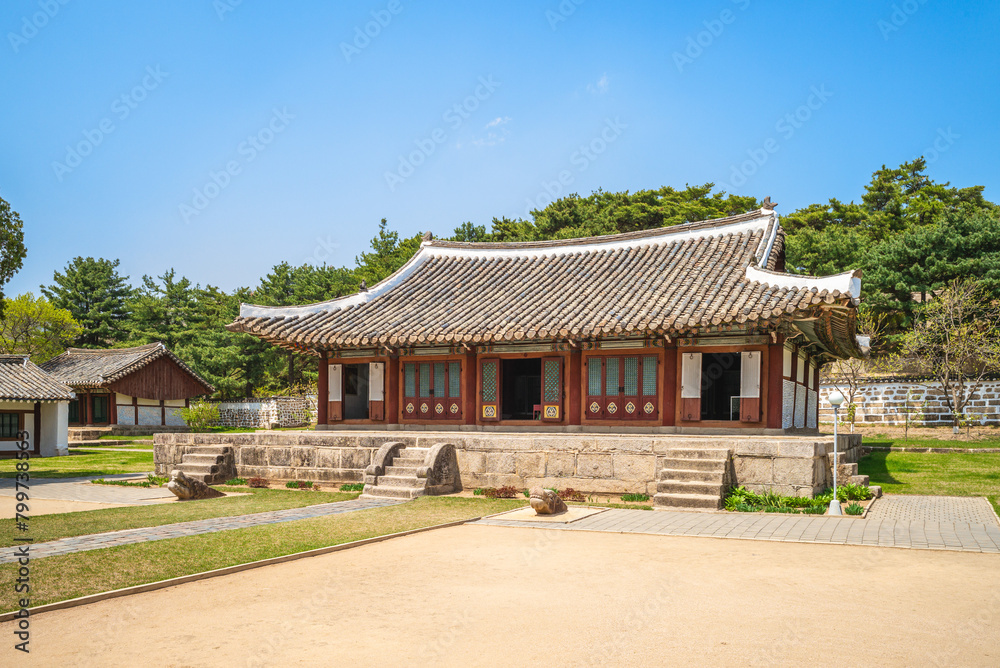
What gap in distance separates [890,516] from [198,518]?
11536 mm

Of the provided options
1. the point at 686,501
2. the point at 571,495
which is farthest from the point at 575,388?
the point at 686,501

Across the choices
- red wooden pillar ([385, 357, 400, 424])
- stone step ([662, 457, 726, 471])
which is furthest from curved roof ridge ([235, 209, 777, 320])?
stone step ([662, 457, 726, 471])

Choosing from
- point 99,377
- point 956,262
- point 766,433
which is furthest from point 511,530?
point 99,377

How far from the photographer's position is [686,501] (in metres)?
12.8

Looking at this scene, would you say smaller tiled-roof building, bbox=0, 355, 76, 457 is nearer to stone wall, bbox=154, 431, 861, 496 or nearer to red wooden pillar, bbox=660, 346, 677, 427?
stone wall, bbox=154, 431, 861, 496

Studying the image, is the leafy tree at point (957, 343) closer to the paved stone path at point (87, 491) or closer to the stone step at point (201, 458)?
the stone step at point (201, 458)

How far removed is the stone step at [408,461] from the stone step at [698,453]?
527 centimetres

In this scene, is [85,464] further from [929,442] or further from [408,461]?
[929,442]

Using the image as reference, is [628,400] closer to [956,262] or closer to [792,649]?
[792,649]

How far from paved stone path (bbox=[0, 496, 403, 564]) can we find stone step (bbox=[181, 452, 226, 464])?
5.53 m

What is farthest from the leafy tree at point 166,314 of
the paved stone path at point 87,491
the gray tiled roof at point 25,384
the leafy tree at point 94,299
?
the paved stone path at point 87,491

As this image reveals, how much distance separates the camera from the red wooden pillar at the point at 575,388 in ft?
56.7

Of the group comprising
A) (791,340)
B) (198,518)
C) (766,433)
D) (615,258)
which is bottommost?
(198,518)

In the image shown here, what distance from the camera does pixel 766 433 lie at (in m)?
15.5
